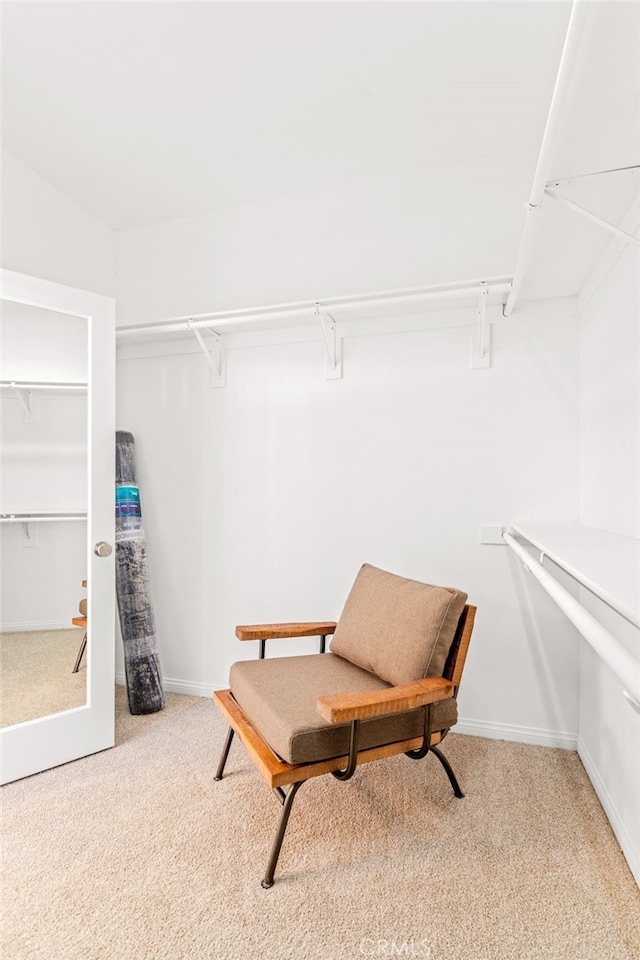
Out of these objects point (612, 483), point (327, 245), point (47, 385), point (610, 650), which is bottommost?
point (610, 650)

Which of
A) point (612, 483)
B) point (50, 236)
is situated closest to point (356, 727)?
point (612, 483)

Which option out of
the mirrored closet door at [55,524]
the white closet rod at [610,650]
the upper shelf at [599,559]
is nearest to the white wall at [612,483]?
the upper shelf at [599,559]

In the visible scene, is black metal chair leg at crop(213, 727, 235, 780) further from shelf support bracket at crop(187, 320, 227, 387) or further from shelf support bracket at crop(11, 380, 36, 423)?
shelf support bracket at crop(187, 320, 227, 387)

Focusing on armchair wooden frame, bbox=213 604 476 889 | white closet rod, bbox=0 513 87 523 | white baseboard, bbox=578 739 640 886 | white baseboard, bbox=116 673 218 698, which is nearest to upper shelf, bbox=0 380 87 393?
white closet rod, bbox=0 513 87 523

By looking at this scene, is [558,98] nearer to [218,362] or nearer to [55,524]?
[218,362]

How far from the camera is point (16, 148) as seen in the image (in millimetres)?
2508

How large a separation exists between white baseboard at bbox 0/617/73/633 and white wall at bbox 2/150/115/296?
5.44 ft

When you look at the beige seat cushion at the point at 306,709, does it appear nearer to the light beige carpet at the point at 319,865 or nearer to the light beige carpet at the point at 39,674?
the light beige carpet at the point at 319,865

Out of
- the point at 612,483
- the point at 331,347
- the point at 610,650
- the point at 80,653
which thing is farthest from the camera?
the point at 331,347

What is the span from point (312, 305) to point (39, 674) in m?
2.03

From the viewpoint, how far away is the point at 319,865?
162cm

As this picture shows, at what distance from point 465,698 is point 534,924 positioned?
1092 millimetres

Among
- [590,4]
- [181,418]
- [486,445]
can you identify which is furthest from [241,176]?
[590,4]

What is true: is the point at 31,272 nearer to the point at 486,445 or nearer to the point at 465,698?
the point at 486,445
